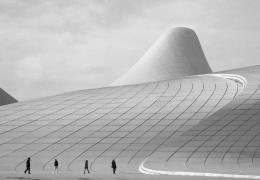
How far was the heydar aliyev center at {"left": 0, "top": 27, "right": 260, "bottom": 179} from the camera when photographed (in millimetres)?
31750

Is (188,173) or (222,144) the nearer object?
(188,173)

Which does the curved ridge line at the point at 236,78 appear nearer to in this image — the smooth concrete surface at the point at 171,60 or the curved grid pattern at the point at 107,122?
the curved grid pattern at the point at 107,122

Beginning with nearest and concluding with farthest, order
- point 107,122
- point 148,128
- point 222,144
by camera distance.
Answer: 1. point 222,144
2. point 148,128
3. point 107,122

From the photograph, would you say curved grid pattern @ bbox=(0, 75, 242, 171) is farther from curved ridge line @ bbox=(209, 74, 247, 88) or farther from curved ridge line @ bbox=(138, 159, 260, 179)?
curved ridge line @ bbox=(138, 159, 260, 179)

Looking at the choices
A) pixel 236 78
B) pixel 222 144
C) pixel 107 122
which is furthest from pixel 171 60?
pixel 222 144

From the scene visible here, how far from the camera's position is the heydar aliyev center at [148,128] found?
3175 cm

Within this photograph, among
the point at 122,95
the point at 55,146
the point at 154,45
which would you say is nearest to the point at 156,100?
the point at 122,95

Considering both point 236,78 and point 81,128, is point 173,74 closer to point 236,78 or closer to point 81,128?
point 236,78

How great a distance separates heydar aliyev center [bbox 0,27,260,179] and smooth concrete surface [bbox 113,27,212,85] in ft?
103

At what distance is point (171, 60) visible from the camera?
81688 mm

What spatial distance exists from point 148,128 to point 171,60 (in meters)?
44.7

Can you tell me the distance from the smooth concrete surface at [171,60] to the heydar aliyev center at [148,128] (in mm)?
31401

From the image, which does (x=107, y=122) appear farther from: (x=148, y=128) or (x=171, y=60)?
(x=171, y=60)

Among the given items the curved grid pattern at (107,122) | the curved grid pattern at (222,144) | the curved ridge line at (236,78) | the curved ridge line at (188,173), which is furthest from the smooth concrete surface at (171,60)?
the curved ridge line at (188,173)
